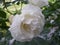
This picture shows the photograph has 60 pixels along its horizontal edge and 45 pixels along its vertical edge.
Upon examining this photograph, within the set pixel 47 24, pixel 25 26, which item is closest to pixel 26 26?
pixel 25 26

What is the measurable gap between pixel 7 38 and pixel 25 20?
0.58 ft

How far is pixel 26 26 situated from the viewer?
2.23 feet

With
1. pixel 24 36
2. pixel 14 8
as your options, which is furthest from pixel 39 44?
pixel 14 8

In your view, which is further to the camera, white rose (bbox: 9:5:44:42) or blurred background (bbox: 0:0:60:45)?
blurred background (bbox: 0:0:60:45)

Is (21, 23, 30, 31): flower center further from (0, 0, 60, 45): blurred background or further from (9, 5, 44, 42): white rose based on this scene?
(0, 0, 60, 45): blurred background

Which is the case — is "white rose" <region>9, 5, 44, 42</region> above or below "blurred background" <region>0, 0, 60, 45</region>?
above

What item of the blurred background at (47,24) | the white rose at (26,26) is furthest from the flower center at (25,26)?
the blurred background at (47,24)

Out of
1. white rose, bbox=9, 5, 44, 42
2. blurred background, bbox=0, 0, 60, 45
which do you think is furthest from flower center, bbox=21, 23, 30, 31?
blurred background, bbox=0, 0, 60, 45

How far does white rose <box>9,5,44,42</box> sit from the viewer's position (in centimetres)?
67

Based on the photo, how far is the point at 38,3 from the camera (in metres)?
0.75

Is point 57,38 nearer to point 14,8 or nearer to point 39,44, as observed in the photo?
point 39,44

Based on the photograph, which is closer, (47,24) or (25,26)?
(25,26)

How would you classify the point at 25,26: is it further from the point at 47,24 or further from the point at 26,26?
the point at 47,24

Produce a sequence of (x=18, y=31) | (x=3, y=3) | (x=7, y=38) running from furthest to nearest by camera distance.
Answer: (x=3, y=3) < (x=7, y=38) < (x=18, y=31)
